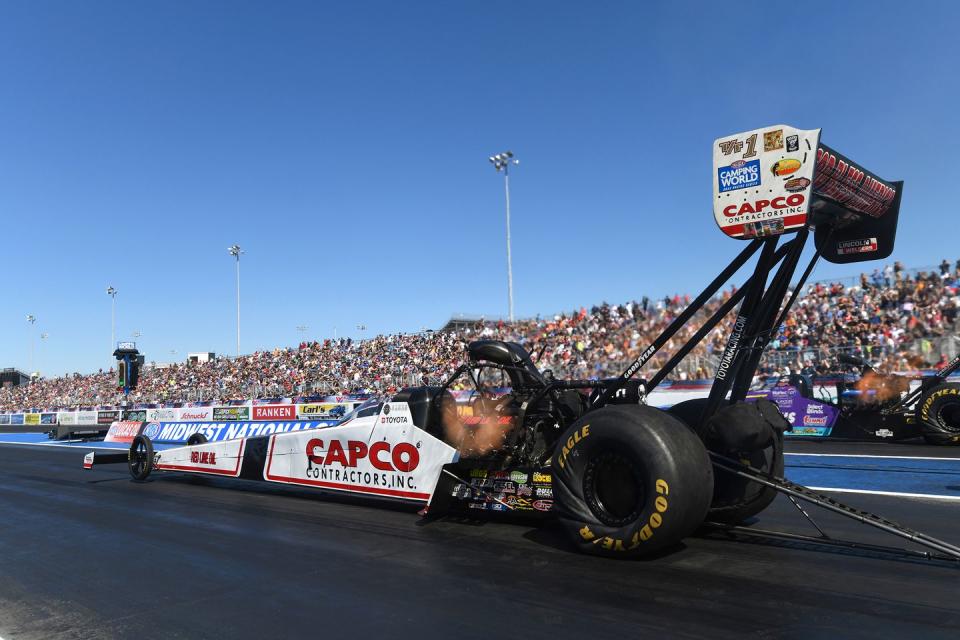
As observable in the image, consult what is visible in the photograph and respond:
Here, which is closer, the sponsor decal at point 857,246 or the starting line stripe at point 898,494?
the sponsor decal at point 857,246

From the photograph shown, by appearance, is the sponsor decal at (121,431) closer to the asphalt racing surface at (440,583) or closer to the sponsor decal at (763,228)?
the asphalt racing surface at (440,583)

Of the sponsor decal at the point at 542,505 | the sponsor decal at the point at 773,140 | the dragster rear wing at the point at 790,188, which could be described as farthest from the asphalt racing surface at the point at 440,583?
the sponsor decal at the point at 773,140

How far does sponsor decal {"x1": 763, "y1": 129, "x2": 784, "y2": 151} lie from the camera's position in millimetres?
5309

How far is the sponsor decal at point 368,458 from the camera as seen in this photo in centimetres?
712

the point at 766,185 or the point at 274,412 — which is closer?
the point at 766,185

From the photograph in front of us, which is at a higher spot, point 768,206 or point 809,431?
point 768,206

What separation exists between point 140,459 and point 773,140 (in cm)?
1054

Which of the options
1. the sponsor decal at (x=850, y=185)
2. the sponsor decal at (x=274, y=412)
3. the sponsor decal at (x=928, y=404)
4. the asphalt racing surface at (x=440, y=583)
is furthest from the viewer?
the sponsor decal at (x=274, y=412)

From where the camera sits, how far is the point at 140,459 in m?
11.4

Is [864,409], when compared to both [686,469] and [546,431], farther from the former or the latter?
[686,469]

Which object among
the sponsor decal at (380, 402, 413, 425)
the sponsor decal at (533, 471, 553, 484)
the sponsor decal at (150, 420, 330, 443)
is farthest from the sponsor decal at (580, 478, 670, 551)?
the sponsor decal at (150, 420, 330, 443)

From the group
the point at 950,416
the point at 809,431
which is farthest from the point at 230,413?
the point at 950,416

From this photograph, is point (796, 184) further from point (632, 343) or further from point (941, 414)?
point (632, 343)

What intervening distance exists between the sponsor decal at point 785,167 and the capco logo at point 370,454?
4.26 metres
